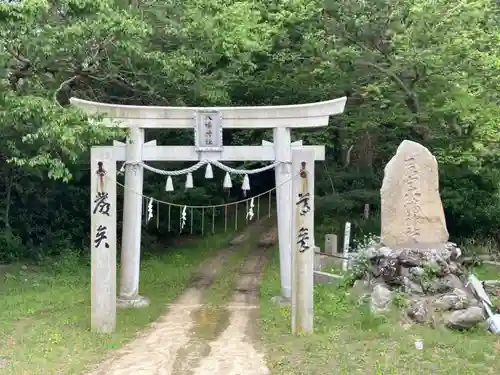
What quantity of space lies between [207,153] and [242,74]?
555 centimetres

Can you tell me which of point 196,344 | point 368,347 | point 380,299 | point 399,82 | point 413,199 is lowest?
point 196,344

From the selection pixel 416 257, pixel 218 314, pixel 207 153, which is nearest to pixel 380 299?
pixel 416 257

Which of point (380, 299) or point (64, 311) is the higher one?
point (380, 299)

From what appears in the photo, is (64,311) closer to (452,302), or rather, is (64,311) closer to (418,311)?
(418,311)

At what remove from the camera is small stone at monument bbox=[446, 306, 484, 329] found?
10758 mm

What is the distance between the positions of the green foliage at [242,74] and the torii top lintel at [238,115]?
131 centimetres

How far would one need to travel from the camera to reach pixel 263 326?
11.6 meters

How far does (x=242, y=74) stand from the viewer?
18.0m

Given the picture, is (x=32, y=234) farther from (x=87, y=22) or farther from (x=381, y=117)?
(x=381, y=117)

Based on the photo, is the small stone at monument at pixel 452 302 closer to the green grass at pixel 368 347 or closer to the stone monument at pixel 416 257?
the stone monument at pixel 416 257

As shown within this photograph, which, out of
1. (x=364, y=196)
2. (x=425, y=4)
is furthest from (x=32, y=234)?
(x=425, y=4)

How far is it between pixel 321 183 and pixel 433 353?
13.9 m

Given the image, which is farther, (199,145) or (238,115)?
(238,115)

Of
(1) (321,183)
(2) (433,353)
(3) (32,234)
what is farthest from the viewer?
(1) (321,183)
